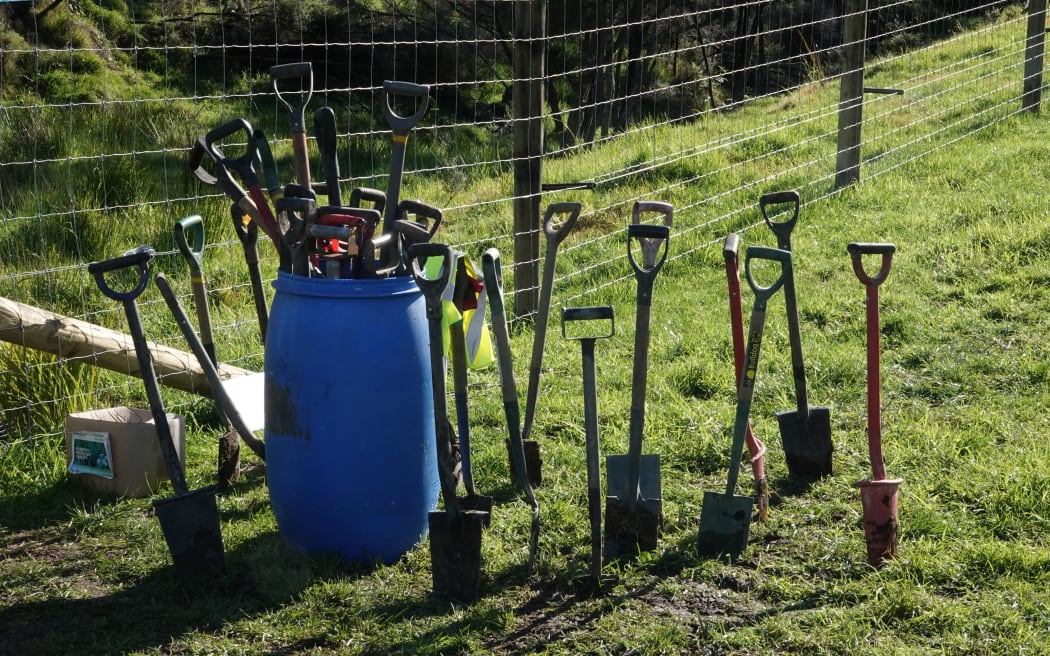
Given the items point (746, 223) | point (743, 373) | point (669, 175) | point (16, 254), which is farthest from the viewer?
point (669, 175)

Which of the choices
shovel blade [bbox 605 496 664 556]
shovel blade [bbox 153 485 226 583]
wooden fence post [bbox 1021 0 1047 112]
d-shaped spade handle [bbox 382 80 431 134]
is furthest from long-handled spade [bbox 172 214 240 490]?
wooden fence post [bbox 1021 0 1047 112]

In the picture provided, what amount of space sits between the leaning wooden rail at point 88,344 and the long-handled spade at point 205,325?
1.56 ft

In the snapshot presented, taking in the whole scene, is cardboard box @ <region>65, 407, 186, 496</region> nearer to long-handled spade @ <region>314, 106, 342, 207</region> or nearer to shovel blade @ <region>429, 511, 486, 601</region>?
long-handled spade @ <region>314, 106, 342, 207</region>

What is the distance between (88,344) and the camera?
13.5 ft

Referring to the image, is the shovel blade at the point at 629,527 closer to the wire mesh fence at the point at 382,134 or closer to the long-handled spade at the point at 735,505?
the long-handled spade at the point at 735,505

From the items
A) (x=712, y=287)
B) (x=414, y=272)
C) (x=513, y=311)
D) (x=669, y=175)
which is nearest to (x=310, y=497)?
(x=414, y=272)

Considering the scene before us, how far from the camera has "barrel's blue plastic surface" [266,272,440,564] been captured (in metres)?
3.08

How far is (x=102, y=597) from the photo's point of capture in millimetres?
3150

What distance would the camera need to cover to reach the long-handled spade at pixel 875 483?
3.07 m

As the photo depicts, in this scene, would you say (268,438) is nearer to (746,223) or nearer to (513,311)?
(513,311)

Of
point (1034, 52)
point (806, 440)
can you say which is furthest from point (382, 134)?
point (806, 440)

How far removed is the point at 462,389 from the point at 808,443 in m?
1.32

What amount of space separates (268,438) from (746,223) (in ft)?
14.1

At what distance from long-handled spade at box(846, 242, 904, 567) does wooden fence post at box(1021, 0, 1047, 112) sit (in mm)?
7496
